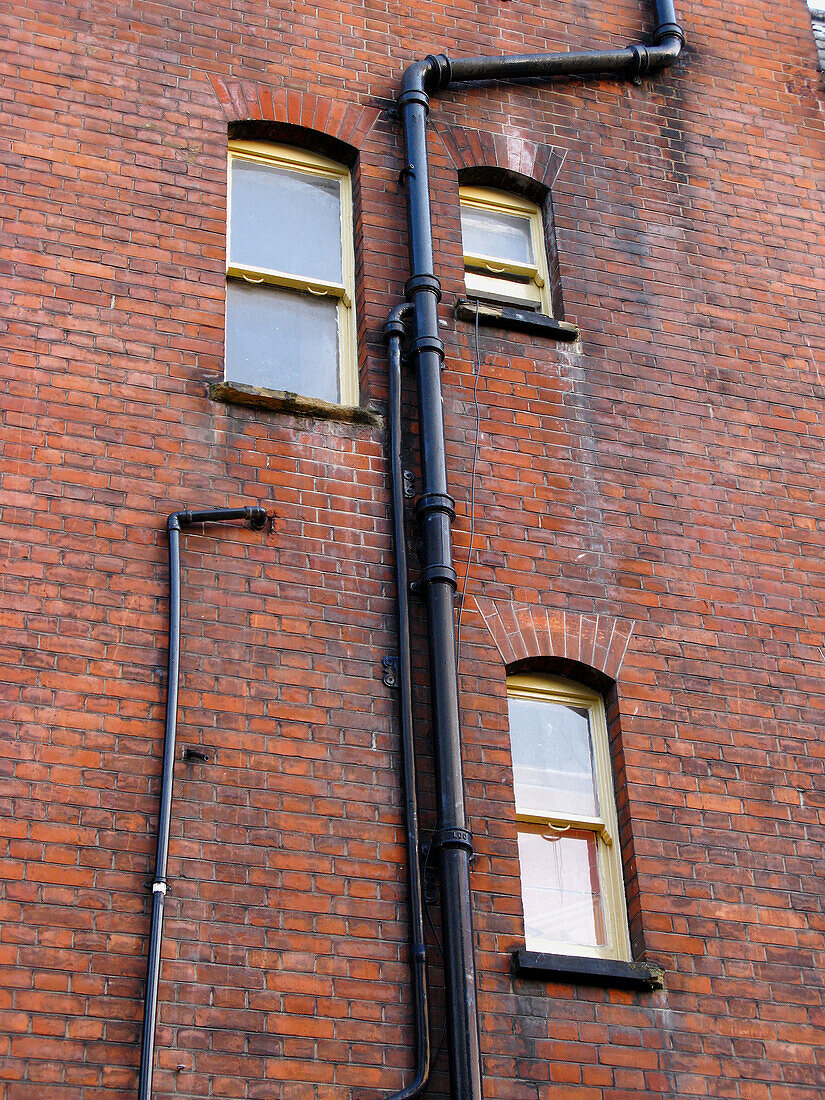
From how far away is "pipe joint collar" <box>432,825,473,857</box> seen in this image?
732cm

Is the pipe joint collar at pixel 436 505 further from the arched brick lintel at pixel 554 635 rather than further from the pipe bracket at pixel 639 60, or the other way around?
the pipe bracket at pixel 639 60

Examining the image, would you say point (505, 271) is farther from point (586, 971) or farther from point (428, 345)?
point (586, 971)

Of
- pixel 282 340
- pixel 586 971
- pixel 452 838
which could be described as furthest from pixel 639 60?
pixel 586 971

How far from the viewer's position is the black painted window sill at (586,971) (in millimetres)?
7262

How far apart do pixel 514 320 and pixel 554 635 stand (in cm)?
207

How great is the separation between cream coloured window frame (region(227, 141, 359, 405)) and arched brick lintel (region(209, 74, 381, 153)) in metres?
0.21

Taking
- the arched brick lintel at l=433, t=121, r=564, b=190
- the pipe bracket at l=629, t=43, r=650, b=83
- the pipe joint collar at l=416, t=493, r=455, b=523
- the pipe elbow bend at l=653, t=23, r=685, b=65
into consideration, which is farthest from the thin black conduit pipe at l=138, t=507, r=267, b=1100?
the pipe elbow bend at l=653, t=23, r=685, b=65

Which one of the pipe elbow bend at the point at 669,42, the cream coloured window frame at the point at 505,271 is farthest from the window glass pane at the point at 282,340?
the pipe elbow bend at the point at 669,42

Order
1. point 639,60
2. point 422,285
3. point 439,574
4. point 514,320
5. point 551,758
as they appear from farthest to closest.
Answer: point 639,60
point 514,320
point 422,285
point 551,758
point 439,574

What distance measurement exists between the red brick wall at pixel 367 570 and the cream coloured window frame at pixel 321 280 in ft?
0.65

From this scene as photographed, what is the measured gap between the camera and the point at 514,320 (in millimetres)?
9336

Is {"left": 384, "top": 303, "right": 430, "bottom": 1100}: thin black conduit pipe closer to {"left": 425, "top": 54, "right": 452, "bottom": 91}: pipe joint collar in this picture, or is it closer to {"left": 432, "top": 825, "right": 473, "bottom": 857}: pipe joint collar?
{"left": 432, "top": 825, "right": 473, "bottom": 857}: pipe joint collar

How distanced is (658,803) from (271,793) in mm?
2040

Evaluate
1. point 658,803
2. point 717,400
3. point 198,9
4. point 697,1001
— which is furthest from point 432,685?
Result: point 198,9
